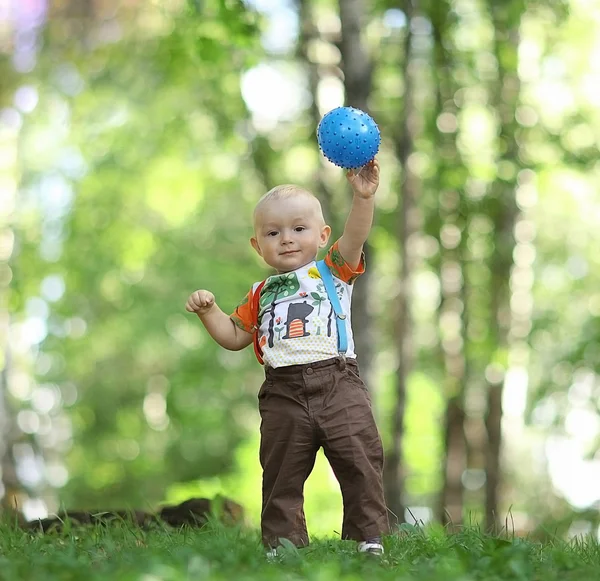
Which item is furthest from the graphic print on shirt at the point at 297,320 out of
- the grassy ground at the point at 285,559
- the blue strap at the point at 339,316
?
the grassy ground at the point at 285,559

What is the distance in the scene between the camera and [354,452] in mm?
4293

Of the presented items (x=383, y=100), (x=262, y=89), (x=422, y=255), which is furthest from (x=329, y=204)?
(x=422, y=255)

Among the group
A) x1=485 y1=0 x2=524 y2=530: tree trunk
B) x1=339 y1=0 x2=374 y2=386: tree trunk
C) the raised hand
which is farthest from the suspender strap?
x1=485 y1=0 x2=524 y2=530: tree trunk

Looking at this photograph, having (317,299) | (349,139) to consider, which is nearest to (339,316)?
(317,299)

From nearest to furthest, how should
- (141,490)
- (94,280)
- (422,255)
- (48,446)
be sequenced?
(422,255) < (94,280) < (141,490) < (48,446)

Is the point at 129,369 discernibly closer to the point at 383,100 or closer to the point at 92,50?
the point at 92,50

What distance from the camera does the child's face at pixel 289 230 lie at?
443 centimetres

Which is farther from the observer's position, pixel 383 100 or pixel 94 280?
pixel 94 280

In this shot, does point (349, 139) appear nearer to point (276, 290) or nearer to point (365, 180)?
point (365, 180)

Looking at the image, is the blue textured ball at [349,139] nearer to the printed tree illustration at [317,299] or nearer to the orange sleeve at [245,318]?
the printed tree illustration at [317,299]

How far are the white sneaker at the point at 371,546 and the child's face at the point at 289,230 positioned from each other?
1.23 meters

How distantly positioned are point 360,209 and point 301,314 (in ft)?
1.71

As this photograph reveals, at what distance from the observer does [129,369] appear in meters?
25.1

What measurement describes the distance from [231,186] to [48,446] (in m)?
14.1
